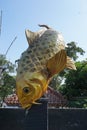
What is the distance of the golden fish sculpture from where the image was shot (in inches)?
236

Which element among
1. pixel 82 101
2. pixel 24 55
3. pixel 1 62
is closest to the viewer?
pixel 24 55

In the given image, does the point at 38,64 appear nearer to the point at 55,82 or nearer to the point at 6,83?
the point at 6,83

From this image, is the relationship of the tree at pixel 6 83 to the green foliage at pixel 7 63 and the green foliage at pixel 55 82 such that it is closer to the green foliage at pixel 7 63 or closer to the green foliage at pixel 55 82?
the green foliage at pixel 7 63

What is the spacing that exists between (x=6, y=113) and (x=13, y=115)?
0.20m

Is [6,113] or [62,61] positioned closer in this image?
[62,61]

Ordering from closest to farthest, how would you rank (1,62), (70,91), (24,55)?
(24,55), (1,62), (70,91)

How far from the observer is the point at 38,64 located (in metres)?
6.29

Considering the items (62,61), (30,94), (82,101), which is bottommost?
(82,101)

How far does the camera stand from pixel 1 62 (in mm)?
16625

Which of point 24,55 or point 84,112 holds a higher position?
point 24,55

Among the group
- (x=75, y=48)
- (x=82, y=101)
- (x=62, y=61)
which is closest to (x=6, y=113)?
(x=62, y=61)

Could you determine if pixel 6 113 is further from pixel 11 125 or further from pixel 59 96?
pixel 59 96

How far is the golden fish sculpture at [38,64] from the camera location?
5988 mm

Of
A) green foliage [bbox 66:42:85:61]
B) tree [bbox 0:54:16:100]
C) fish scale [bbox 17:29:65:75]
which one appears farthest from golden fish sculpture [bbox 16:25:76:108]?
green foliage [bbox 66:42:85:61]
